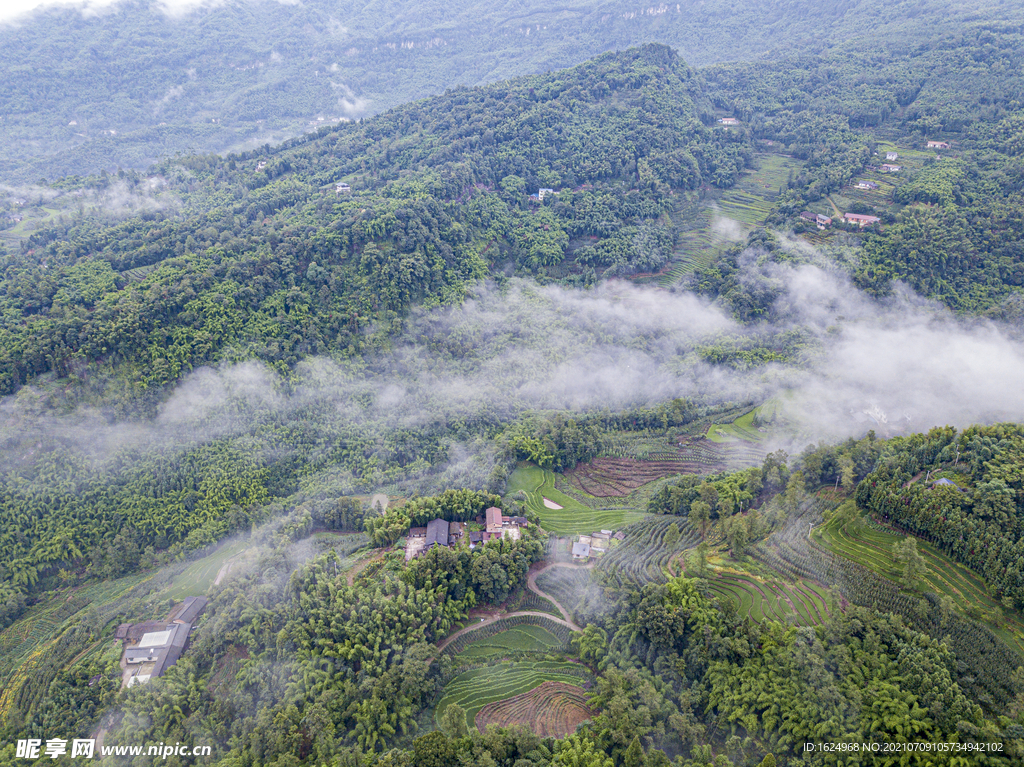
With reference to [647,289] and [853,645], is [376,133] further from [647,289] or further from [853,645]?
[853,645]

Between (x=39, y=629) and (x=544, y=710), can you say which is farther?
(x=39, y=629)

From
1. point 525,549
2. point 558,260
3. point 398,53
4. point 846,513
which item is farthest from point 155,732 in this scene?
point 398,53

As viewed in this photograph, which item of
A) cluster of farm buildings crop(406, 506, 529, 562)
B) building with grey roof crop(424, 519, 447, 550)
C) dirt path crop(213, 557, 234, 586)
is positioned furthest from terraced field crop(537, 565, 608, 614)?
dirt path crop(213, 557, 234, 586)

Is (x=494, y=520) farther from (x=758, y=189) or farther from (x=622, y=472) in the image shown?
(x=758, y=189)

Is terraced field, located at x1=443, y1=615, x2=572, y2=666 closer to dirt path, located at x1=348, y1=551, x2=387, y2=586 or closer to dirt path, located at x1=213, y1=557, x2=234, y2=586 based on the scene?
dirt path, located at x1=348, y1=551, x2=387, y2=586

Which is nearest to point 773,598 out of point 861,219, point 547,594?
point 547,594
